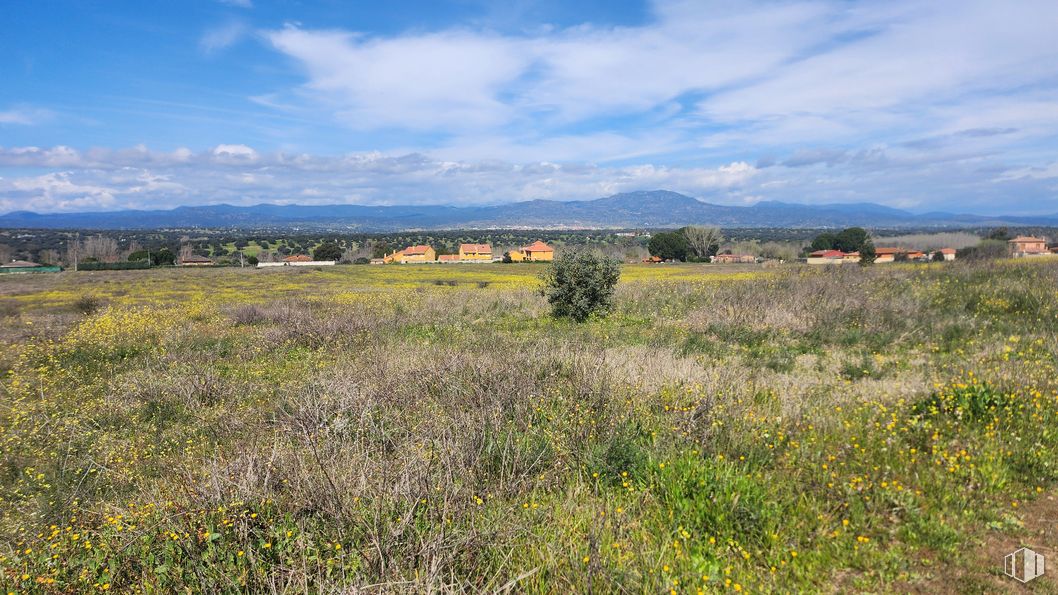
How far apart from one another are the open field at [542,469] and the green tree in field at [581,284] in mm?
5640

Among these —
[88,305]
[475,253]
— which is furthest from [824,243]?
[88,305]

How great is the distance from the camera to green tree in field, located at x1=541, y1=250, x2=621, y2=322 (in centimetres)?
1700

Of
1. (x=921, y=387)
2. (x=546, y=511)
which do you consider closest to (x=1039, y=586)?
(x=546, y=511)

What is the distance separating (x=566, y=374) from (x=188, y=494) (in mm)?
5344

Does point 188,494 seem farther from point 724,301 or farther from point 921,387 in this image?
point 724,301

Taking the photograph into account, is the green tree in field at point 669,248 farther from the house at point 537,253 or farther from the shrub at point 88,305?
the shrub at point 88,305

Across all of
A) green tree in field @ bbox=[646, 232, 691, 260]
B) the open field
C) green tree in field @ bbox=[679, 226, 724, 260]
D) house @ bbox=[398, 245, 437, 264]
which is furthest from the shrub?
green tree in field @ bbox=[679, 226, 724, 260]

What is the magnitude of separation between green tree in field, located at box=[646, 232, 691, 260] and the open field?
75477 millimetres

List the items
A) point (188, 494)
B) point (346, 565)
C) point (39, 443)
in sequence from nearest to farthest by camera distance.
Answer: point (346, 565) < point (188, 494) < point (39, 443)

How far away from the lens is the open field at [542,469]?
3.65 metres

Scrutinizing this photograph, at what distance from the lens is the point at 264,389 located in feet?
30.1

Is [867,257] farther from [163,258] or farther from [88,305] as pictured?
[163,258]
